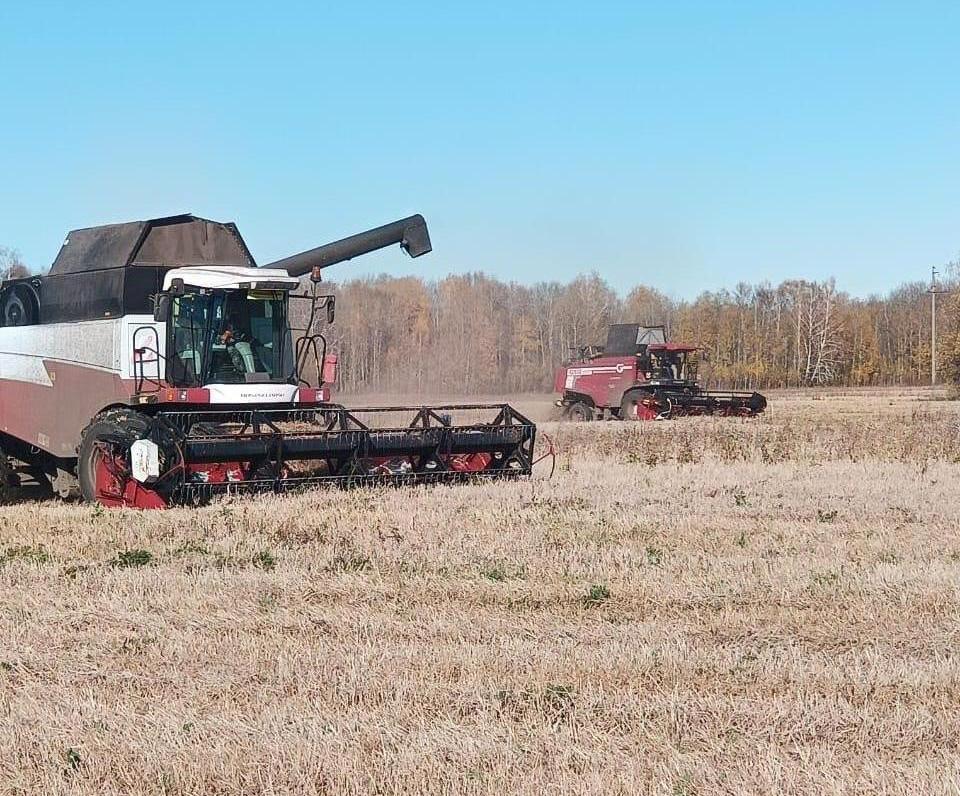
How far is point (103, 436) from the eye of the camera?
11.9 m

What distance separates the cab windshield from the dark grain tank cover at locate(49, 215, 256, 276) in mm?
837

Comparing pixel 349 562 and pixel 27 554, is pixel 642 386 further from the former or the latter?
pixel 27 554

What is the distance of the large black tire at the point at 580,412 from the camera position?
33.6 meters

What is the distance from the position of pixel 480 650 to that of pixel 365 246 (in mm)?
10759

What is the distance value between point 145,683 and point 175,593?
6.27ft

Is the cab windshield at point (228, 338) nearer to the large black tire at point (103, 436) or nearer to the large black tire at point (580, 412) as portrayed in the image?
the large black tire at point (103, 436)

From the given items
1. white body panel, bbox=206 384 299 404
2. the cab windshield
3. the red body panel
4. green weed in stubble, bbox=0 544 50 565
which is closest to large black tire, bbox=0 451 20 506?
the cab windshield

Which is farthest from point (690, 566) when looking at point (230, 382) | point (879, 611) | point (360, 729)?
point (230, 382)

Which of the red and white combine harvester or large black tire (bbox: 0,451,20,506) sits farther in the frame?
the red and white combine harvester

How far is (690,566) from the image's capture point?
8.06m

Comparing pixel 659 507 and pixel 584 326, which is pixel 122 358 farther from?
pixel 584 326

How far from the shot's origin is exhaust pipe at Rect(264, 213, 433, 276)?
1534 centimetres

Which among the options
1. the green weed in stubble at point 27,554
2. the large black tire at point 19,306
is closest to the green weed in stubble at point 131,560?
the green weed in stubble at point 27,554

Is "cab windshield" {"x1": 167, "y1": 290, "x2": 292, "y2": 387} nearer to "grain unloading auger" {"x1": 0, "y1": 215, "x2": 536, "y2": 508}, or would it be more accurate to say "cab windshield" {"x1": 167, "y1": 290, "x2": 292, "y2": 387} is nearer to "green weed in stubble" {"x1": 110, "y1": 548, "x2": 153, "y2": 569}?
"grain unloading auger" {"x1": 0, "y1": 215, "x2": 536, "y2": 508}
